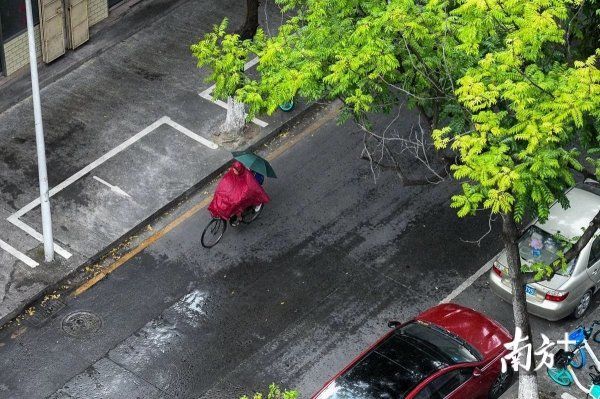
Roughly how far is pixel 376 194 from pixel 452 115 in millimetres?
5422

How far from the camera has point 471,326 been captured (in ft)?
58.7

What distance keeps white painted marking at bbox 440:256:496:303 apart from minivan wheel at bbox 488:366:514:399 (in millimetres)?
2045

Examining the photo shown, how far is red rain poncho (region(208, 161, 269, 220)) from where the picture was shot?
2023cm

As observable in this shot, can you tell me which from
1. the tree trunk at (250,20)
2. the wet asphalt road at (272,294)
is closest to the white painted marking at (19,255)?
the wet asphalt road at (272,294)

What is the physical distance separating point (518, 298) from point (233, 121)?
8.21 metres

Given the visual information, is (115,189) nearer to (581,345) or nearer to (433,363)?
(433,363)

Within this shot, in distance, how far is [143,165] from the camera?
22.1 meters

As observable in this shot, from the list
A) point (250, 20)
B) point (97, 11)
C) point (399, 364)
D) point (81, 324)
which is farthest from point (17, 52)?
point (399, 364)

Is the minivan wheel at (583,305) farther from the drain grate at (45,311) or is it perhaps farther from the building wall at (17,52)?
the building wall at (17,52)

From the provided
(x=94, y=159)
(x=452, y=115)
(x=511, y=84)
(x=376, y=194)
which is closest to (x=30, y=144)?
(x=94, y=159)

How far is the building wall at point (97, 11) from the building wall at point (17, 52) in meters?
1.61

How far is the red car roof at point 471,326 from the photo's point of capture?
57.7ft

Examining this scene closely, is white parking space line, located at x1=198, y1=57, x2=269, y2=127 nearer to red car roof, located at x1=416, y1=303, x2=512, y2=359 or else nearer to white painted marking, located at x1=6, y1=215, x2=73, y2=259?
white painted marking, located at x1=6, y1=215, x2=73, y2=259

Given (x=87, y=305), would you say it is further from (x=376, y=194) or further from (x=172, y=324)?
(x=376, y=194)
